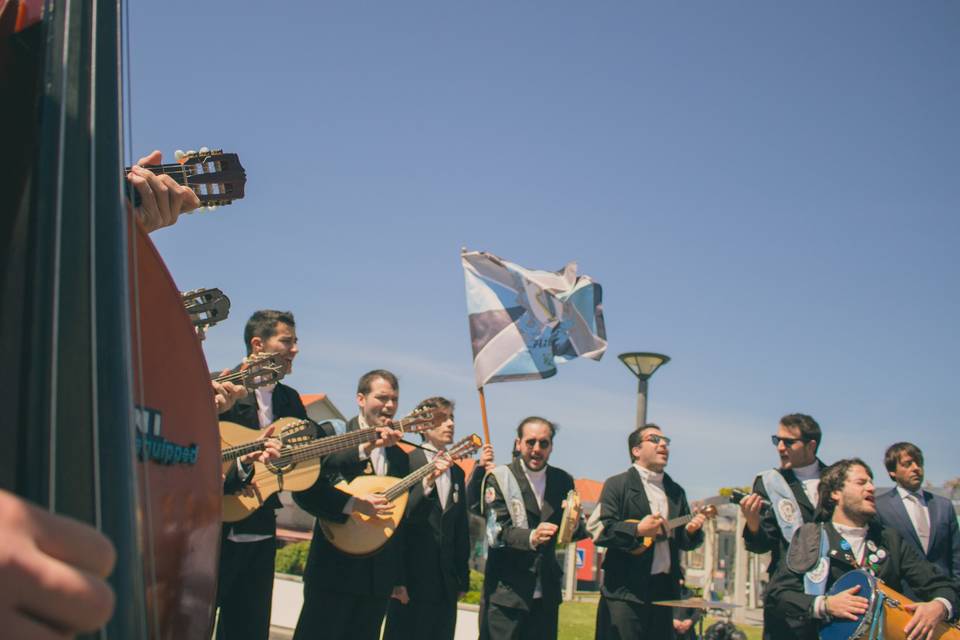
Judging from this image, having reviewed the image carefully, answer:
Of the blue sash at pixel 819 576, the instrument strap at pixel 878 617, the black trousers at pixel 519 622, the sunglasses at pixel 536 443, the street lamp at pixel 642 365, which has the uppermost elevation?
the street lamp at pixel 642 365

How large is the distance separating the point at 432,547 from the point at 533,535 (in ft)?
2.81

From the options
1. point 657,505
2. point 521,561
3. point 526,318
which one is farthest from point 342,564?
point 526,318

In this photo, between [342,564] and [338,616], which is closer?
[338,616]

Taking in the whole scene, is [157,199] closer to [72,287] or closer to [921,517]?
[72,287]

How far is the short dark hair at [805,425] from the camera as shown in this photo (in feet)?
24.6

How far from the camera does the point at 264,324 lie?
6.12 m

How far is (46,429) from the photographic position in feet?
2.02

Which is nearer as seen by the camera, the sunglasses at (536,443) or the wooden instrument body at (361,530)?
the wooden instrument body at (361,530)

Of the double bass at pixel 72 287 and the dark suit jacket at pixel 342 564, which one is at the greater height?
the double bass at pixel 72 287

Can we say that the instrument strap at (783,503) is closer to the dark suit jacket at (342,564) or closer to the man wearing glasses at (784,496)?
the man wearing glasses at (784,496)

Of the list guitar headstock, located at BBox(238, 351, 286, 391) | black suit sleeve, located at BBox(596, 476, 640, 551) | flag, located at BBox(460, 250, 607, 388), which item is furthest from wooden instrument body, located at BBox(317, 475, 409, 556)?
flag, located at BBox(460, 250, 607, 388)

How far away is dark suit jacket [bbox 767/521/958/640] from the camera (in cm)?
639

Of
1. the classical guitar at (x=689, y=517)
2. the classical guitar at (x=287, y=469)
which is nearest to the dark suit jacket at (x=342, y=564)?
the classical guitar at (x=287, y=469)

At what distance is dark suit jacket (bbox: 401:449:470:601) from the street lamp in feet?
14.3
